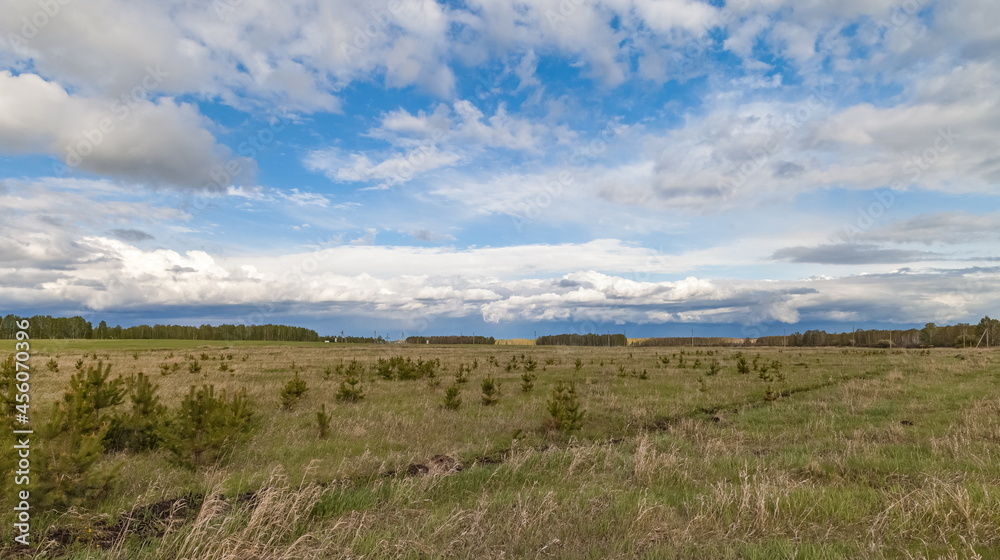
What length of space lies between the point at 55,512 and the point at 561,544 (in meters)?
7.25

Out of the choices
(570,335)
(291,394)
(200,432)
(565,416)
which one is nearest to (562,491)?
(565,416)

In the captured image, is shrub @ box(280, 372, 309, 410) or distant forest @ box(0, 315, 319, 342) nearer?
shrub @ box(280, 372, 309, 410)

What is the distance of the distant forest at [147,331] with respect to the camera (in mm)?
112562

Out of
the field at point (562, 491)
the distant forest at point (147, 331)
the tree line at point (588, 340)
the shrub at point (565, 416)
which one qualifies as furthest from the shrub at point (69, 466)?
the tree line at point (588, 340)

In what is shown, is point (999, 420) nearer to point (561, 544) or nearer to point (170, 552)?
point (561, 544)

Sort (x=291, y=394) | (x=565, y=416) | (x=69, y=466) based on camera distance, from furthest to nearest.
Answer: (x=291, y=394), (x=565, y=416), (x=69, y=466)

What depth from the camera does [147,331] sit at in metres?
148

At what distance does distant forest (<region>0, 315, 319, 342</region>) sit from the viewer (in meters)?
113

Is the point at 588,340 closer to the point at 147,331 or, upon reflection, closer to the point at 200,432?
the point at 147,331

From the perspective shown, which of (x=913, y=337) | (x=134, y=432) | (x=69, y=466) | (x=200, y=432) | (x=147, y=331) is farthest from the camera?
(x=147, y=331)

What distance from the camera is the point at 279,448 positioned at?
1189cm

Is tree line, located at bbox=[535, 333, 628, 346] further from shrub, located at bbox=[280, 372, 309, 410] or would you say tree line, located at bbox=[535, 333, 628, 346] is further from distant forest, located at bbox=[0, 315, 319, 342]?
shrub, located at bbox=[280, 372, 309, 410]

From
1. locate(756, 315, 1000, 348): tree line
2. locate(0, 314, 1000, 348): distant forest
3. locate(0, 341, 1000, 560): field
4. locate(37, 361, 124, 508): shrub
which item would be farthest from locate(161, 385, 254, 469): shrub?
locate(756, 315, 1000, 348): tree line

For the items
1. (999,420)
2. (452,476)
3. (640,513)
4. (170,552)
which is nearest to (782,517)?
(640,513)
